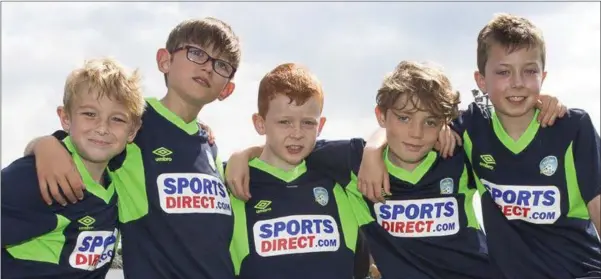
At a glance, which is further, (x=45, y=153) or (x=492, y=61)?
(x=492, y=61)

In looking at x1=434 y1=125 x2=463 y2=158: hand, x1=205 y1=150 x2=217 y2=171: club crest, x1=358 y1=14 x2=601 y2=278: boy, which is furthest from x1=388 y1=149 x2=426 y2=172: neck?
x1=205 y1=150 x2=217 y2=171: club crest

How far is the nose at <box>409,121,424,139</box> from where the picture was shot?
4.07m

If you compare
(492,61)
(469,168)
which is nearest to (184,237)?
(469,168)

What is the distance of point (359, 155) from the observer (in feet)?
13.9

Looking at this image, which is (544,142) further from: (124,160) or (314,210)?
(124,160)

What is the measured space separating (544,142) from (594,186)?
0.41 m

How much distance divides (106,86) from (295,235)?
1.48 metres

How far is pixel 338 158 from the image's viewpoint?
167 inches

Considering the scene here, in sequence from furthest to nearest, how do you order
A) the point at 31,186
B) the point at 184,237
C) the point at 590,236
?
1. the point at 590,236
2. the point at 184,237
3. the point at 31,186

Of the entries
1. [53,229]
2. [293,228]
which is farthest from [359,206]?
[53,229]

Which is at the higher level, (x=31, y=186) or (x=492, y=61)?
(x=492, y=61)

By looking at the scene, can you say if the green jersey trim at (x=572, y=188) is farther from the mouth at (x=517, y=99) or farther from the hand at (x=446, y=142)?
the hand at (x=446, y=142)

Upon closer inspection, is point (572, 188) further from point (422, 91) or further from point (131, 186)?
point (131, 186)

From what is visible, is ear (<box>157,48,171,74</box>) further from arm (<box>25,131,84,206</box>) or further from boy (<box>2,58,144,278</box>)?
arm (<box>25,131,84,206</box>)
